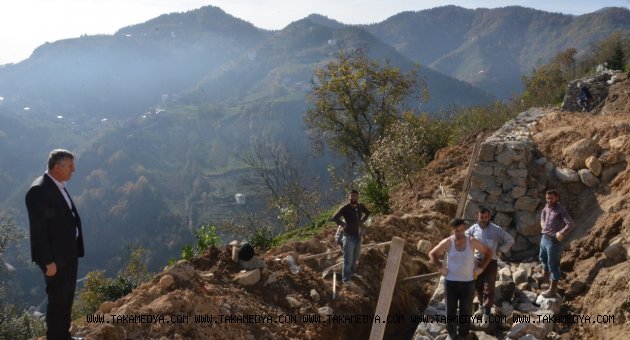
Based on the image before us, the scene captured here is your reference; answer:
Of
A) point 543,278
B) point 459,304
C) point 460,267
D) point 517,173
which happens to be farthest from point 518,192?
point 460,267

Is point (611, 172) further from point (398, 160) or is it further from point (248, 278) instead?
point (398, 160)

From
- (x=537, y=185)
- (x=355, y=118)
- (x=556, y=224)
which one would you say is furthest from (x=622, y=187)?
(x=355, y=118)

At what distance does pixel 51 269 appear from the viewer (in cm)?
497

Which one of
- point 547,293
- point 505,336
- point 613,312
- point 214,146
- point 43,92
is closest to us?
point 613,312

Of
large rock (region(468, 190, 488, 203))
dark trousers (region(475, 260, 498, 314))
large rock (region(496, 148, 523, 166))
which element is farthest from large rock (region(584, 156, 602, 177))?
Result: dark trousers (region(475, 260, 498, 314))

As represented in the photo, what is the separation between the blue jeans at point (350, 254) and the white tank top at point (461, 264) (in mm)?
2242

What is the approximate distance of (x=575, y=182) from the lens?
9.72 metres

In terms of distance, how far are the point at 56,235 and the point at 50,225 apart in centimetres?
12

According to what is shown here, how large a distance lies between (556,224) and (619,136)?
392 cm

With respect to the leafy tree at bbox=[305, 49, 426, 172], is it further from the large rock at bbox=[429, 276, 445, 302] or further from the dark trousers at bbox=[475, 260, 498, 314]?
the dark trousers at bbox=[475, 260, 498, 314]

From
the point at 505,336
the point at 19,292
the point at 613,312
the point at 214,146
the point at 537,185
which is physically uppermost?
the point at 537,185

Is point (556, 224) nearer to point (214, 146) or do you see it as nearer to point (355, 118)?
point (355, 118)

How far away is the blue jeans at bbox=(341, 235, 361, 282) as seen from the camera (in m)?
8.39

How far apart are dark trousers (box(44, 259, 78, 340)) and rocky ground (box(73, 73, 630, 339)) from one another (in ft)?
2.03
